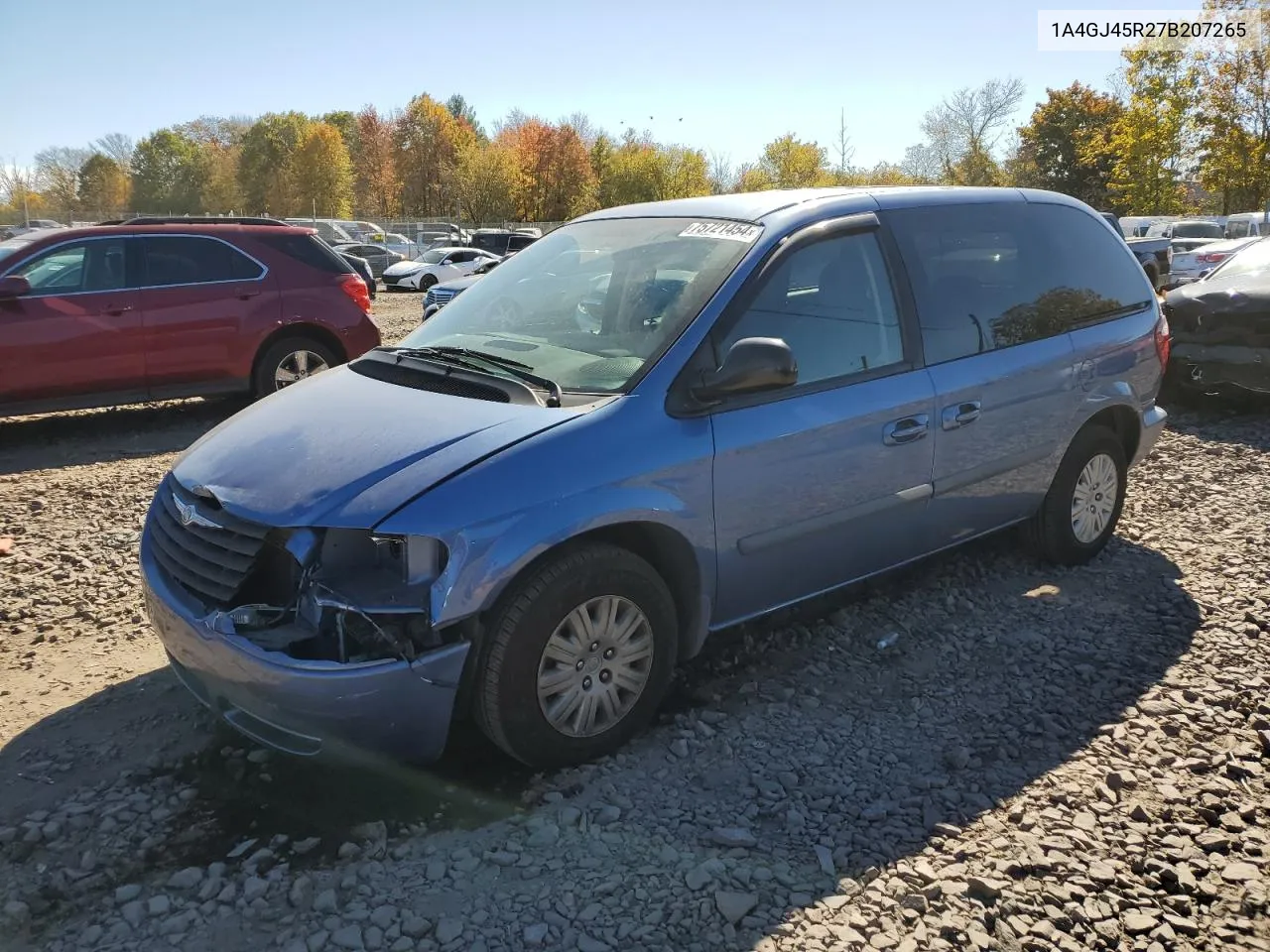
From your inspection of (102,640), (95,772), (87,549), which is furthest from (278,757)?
(87,549)

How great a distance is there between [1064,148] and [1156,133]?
61.6 ft

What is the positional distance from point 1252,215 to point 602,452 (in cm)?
3484

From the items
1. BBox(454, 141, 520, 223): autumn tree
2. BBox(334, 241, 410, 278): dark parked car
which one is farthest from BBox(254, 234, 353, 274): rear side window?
BBox(454, 141, 520, 223): autumn tree

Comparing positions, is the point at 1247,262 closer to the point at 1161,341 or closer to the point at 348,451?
the point at 1161,341

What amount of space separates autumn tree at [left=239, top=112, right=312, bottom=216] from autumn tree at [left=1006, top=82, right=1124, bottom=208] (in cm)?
4906

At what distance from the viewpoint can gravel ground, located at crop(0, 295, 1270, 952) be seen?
2.61 meters

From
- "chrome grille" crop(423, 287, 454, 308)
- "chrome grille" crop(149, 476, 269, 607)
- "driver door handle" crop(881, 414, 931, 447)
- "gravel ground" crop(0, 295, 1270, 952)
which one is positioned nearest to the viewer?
"gravel ground" crop(0, 295, 1270, 952)

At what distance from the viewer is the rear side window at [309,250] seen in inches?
361

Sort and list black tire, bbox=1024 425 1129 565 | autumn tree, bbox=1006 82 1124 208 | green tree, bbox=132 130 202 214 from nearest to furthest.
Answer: black tire, bbox=1024 425 1129 565 → autumn tree, bbox=1006 82 1124 208 → green tree, bbox=132 130 202 214

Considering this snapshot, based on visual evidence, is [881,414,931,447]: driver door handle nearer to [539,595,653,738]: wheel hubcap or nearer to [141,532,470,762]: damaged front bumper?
[539,595,653,738]: wheel hubcap

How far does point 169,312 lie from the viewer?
8531mm

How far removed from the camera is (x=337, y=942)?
99.0 inches

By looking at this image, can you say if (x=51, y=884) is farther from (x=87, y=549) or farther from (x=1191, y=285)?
(x=1191, y=285)

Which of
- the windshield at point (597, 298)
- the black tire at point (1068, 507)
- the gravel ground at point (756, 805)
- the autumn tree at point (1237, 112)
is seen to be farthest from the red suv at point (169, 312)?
the autumn tree at point (1237, 112)
